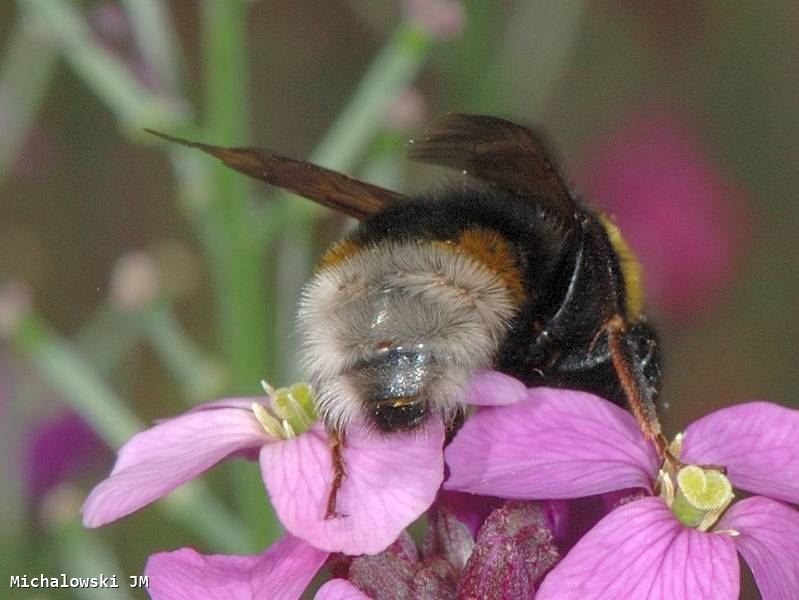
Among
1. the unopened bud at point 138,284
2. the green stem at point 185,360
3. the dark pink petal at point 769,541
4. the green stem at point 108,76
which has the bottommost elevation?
the dark pink petal at point 769,541

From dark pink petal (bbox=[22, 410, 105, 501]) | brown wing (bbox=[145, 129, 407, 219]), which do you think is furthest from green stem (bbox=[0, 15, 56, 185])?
brown wing (bbox=[145, 129, 407, 219])

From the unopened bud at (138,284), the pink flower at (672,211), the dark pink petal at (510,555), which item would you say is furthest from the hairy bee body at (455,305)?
the pink flower at (672,211)

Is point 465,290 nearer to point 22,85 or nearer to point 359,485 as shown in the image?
point 359,485

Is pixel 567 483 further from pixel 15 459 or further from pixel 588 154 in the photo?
pixel 588 154

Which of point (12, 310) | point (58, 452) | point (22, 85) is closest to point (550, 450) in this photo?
point (12, 310)

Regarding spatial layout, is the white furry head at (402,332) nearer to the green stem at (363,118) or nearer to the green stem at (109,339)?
the green stem at (363,118)

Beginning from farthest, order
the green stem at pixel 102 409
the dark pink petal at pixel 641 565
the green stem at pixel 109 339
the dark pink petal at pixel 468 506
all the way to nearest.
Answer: the green stem at pixel 109 339 → the green stem at pixel 102 409 → the dark pink petal at pixel 468 506 → the dark pink petal at pixel 641 565

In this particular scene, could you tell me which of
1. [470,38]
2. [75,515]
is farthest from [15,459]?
[470,38]
